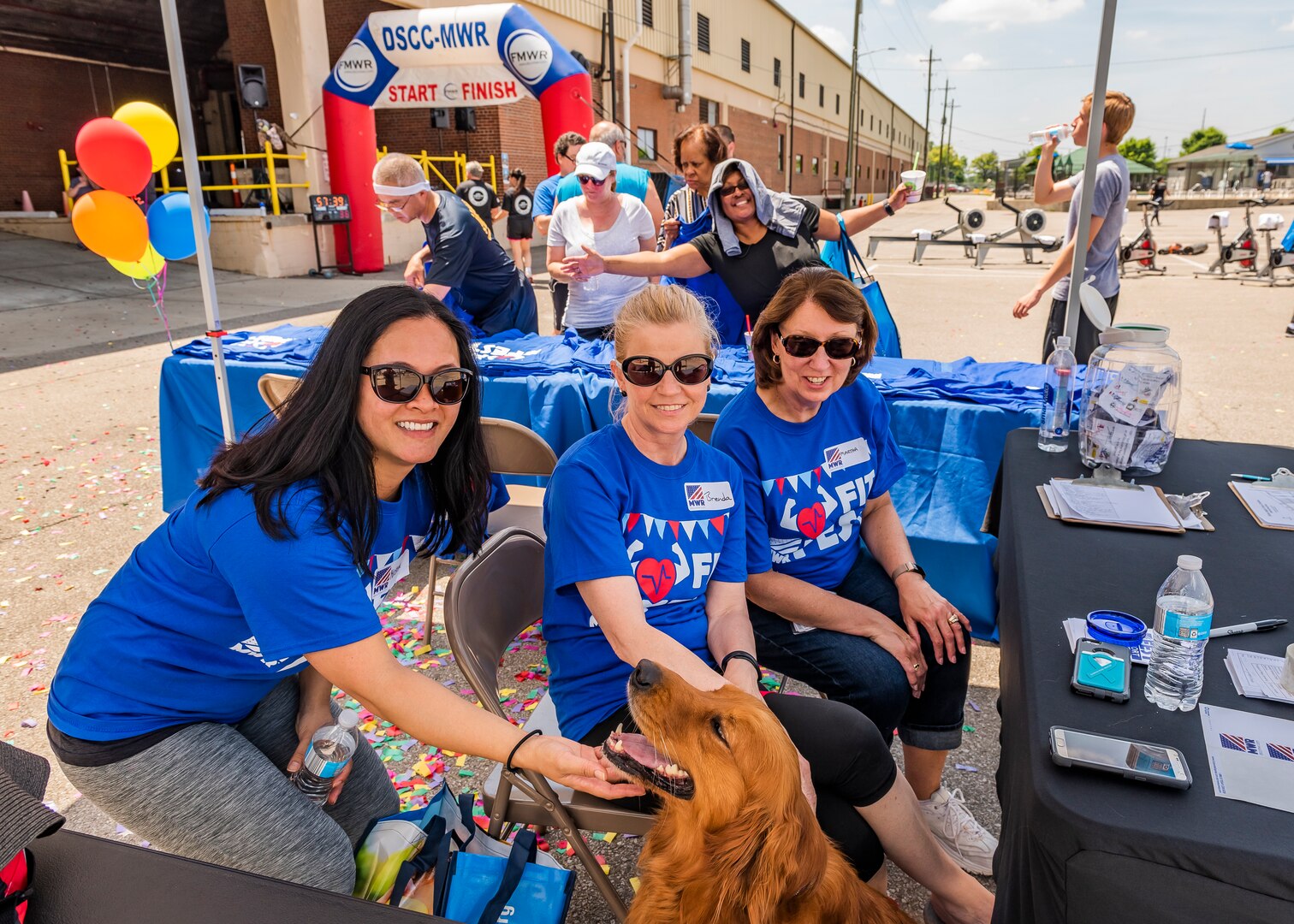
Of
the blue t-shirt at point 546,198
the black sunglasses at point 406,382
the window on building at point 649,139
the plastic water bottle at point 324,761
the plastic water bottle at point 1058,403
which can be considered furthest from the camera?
the window on building at point 649,139

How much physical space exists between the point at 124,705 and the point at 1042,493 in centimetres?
235

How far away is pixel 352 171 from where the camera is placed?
14.2 meters

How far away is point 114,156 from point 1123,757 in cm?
503

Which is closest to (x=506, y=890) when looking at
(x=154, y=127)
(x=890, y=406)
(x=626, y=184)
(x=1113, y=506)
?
(x=1113, y=506)

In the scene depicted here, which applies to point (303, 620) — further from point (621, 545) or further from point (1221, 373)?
point (1221, 373)

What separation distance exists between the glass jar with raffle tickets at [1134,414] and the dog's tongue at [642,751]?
1855 mm

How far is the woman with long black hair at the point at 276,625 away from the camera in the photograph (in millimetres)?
1444

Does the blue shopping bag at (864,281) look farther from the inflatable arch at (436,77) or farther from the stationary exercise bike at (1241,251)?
the stationary exercise bike at (1241,251)

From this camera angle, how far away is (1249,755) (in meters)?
1.25

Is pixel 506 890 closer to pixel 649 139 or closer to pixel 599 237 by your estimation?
pixel 599 237

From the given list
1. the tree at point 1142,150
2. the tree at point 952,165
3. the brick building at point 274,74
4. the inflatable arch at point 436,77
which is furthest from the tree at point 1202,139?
the inflatable arch at point 436,77

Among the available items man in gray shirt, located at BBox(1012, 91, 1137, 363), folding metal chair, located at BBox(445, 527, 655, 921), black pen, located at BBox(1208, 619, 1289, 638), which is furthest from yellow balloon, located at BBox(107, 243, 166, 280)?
black pen, located at BBox(1208, 619, 1289, 638)

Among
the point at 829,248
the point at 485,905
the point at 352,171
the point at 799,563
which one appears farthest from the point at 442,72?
the point at 485,905

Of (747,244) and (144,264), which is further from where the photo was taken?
(144,264)
